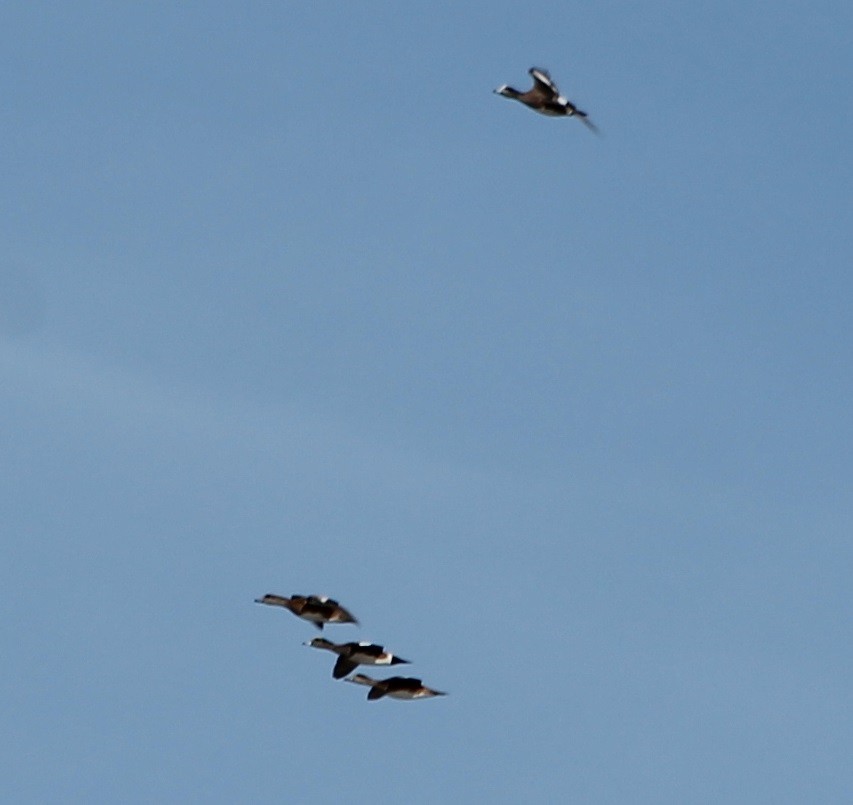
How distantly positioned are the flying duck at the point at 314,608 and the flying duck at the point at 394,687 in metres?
2.43

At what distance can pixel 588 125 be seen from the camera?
118625 millimetres

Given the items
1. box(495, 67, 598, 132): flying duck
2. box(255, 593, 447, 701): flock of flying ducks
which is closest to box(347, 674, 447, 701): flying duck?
box(255, 593, 447, 701): flock of flying ducks

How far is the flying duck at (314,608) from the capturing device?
106 metres

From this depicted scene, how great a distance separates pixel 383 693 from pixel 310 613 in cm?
438

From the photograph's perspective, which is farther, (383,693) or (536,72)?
(536,72)

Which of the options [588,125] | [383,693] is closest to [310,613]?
[383,693]

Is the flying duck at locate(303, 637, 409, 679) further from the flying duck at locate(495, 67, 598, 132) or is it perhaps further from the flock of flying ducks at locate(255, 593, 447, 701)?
the flying duck at locate(495, 67, 598, 132)

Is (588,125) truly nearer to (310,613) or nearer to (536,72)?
(536,72)

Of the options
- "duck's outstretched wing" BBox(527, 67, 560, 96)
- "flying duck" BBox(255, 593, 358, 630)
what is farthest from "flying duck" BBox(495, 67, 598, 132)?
"flying duck" BBox(255, 593, 358, 630)

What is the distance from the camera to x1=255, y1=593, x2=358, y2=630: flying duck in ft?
348

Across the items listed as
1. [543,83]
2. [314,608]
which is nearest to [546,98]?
[543,83]

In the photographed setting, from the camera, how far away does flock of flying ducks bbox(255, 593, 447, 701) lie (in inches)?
4144

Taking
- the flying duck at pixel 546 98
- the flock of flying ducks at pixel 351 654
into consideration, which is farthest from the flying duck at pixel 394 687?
the flying duck at pixel 546 98

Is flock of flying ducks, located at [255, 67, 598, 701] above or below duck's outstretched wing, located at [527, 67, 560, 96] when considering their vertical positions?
below
